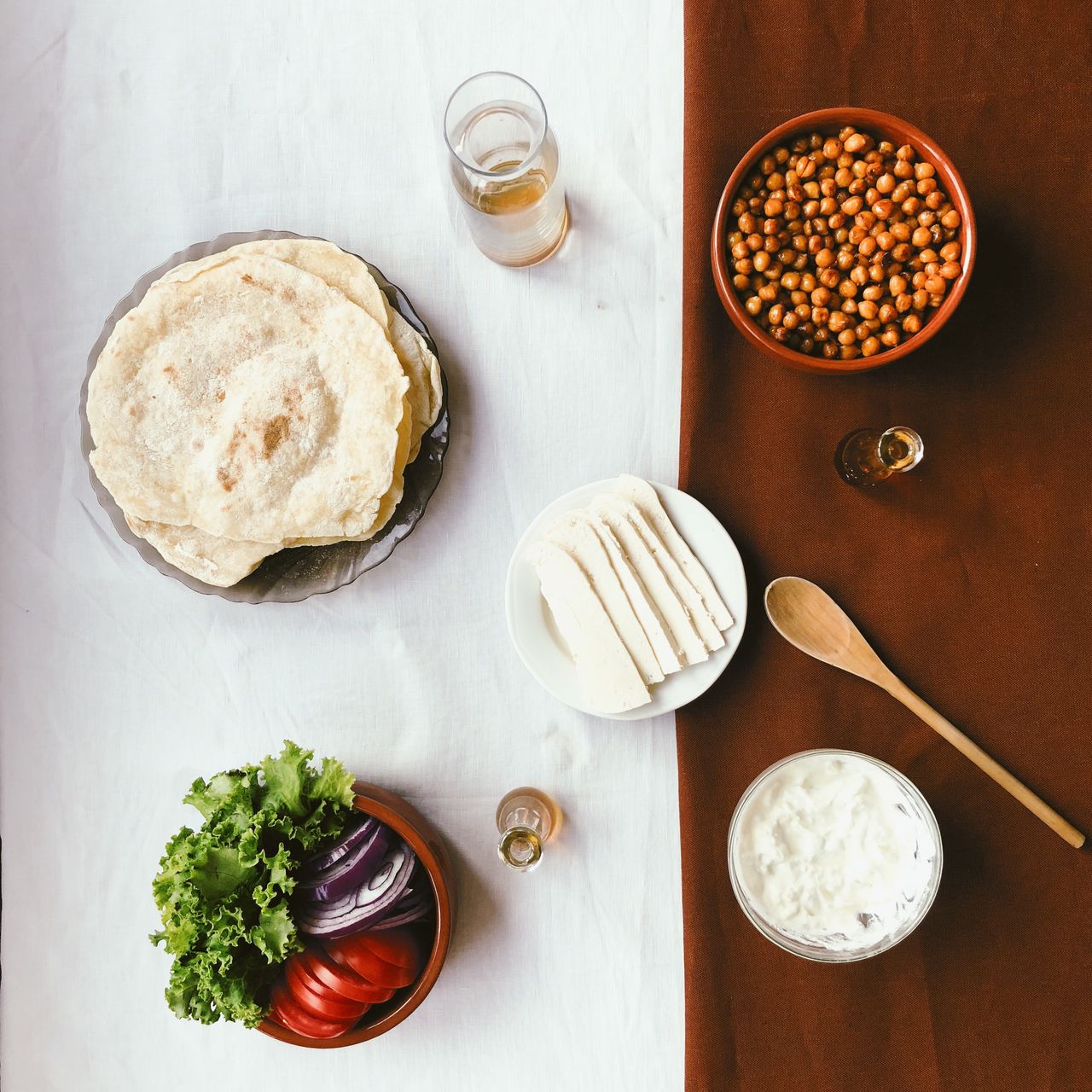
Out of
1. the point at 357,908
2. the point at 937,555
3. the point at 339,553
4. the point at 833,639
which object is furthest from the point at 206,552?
the point at 937,555

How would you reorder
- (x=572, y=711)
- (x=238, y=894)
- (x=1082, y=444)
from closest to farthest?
(x=238, y=894) < (x=1082, y=444) < (x=572, y=711)

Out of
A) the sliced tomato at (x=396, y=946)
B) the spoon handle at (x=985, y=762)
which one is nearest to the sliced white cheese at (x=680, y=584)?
the spoon handle at (x=985, y=762)

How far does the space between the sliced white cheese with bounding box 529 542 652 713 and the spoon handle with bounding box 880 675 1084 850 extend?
14.8 inches

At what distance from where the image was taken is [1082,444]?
1245mm

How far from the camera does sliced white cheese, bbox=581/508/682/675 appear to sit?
4.02ft

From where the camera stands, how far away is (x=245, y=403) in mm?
1220

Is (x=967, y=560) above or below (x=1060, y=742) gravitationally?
above

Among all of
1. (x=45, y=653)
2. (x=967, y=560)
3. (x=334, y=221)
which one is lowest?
(x=45, y=653)

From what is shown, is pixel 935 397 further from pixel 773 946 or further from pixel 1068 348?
pixel 773 946

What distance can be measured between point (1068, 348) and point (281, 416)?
1153mm

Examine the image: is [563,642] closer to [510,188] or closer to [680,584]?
[680,584]

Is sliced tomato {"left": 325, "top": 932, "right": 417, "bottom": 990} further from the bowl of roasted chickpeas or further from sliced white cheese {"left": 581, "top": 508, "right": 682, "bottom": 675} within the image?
the bowl of roasted chickpeas

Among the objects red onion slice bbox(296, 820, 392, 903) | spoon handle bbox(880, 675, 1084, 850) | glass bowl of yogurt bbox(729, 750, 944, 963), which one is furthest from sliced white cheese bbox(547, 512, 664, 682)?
red onion slice bbox(296, 820, 392, 903)

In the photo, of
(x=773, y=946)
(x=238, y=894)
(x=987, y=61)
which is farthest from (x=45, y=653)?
(x=987, y=61)
